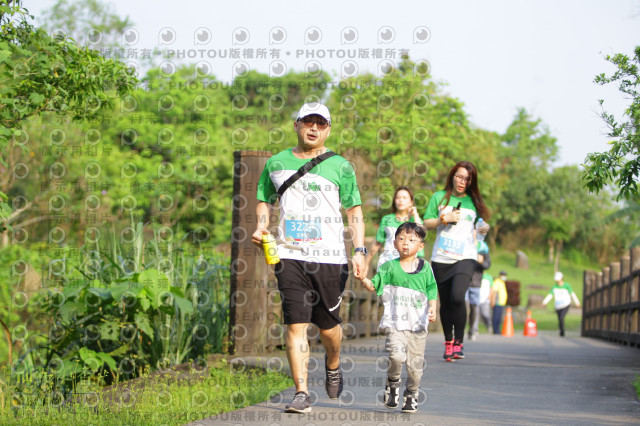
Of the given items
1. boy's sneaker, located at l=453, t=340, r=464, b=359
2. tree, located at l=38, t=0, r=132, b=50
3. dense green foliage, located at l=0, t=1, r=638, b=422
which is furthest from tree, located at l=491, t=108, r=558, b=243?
boy's sneaker, located at l=453, t=340, r=464, b=359

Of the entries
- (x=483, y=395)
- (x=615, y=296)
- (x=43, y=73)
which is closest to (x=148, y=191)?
(x=615, y=296)

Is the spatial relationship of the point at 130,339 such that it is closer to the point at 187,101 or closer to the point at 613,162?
the point at 613,162

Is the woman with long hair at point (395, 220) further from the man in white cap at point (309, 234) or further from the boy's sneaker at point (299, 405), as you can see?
the boy's sneaker at point (299, 405)

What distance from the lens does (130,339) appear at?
7.07 metres

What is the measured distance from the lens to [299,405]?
5043 mm

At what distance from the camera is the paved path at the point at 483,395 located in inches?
197

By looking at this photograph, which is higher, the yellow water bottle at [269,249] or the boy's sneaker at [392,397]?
the yellow water bottle at [269,249]

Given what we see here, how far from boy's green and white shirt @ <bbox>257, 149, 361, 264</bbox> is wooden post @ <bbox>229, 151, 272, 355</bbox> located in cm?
209

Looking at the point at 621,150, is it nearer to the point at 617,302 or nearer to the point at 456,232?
the point at 456,232

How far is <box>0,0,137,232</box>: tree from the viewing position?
18.5 ft

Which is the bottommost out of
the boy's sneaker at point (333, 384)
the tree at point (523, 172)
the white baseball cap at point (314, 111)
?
the boy's sneaker at point (333, 384)

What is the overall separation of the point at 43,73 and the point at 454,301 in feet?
13.8

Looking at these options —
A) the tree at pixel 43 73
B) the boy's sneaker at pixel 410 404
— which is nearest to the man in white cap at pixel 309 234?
the boy's sneaker at pixel 410 404

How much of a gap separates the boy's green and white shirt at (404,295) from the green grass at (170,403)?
40.2 inches
